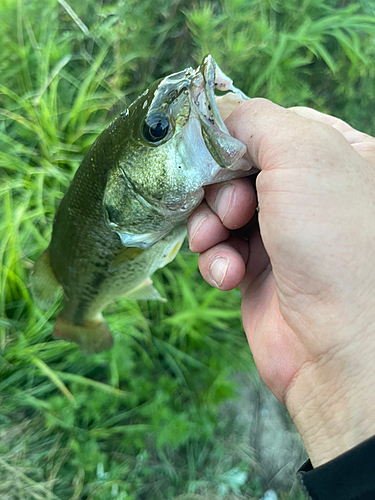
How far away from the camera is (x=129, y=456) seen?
6.56 feet

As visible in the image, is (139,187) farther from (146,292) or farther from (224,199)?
(146,292)

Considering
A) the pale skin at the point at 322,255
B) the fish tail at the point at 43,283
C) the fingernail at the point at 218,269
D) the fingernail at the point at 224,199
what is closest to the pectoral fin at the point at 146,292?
the fish tail at the point at 43,283

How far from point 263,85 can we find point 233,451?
7.99 feet

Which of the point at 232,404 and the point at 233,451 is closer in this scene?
the point at 233,451

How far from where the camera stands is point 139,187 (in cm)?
113

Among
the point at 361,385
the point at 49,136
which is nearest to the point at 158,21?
the point at 49,136

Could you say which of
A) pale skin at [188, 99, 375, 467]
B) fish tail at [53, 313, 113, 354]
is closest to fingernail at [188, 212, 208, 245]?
pale skin at [188, 99, 375, 467]

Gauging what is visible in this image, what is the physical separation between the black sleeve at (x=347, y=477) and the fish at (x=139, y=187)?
0.85 meters

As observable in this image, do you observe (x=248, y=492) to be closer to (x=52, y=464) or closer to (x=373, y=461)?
(x=52, y=464)

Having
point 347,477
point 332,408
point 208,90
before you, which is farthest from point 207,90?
point 347,477

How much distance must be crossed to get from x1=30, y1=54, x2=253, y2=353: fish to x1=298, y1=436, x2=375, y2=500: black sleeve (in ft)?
2.78

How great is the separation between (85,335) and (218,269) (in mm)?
934

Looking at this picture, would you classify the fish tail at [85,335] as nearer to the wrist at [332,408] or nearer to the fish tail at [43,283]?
the fish tail at [43,283]

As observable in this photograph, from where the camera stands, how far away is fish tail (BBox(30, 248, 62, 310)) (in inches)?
63.1
